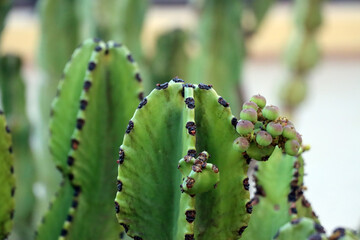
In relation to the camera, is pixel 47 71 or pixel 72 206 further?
pixel 47 71

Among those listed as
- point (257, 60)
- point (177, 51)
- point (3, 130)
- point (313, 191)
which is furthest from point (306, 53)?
point (257, 60)

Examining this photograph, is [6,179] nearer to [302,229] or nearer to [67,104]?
[67,104]

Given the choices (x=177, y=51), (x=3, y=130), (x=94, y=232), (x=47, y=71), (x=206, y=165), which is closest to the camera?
(x=206, y=165)

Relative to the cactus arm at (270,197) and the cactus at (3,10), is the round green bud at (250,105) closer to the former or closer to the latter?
the cactus arm at (270,197)

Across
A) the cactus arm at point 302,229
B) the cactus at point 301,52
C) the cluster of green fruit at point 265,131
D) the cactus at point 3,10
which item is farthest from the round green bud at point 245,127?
the cactus at point 301,52

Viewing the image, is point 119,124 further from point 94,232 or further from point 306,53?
point 306,53
